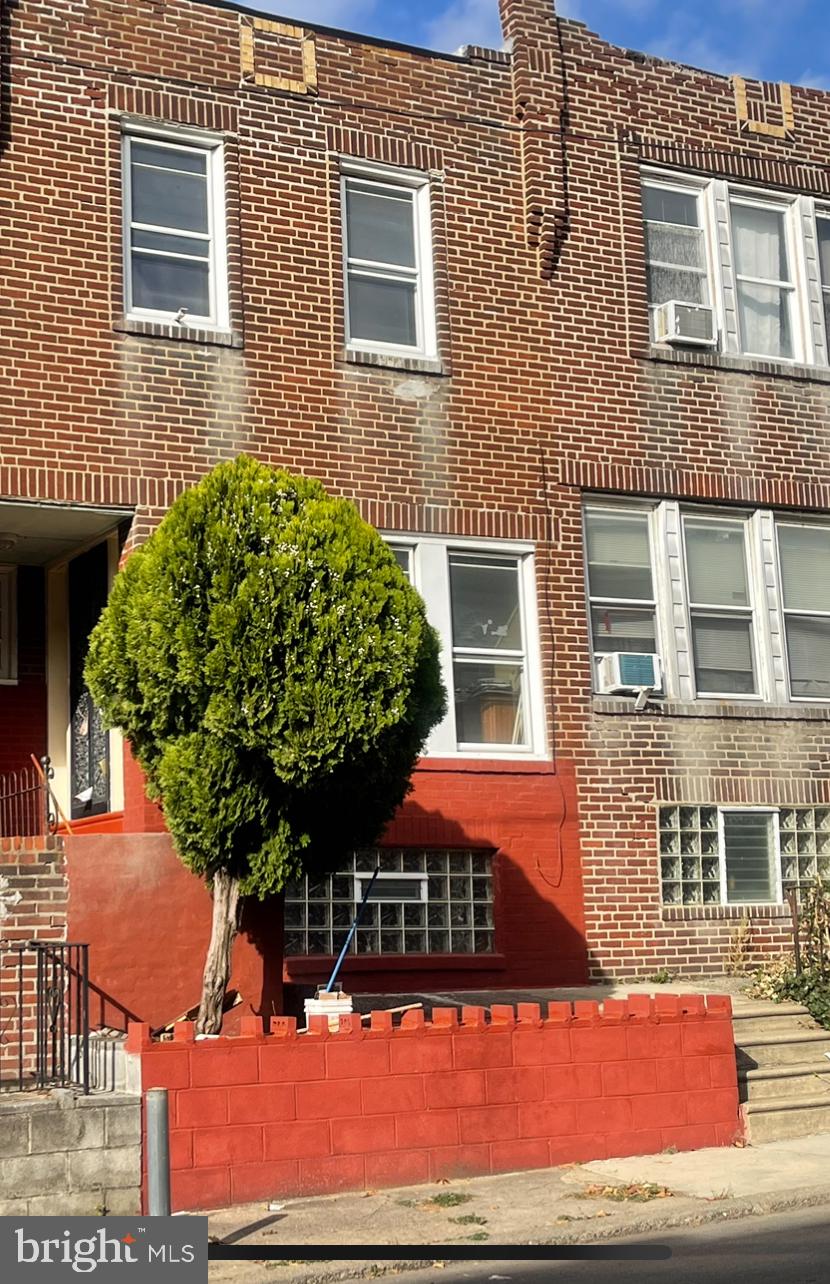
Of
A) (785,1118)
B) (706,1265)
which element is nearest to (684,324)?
(785,1118)

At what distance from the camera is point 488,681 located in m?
15.6

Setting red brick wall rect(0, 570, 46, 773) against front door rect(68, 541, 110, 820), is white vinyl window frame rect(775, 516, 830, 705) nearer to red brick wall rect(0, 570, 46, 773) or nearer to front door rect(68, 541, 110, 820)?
front door rect(68, 541, 110, 820)

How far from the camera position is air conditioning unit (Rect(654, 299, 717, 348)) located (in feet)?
55.0

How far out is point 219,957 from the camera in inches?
441

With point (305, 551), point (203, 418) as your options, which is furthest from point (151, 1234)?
point (203, 418)

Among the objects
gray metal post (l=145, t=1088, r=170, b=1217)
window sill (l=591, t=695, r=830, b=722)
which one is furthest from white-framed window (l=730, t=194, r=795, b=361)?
gray metal post (l=145, t=1088, r=170, b=1217)

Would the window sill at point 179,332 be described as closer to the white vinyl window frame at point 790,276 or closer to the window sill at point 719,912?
the white vinyl window frame at point 790,276

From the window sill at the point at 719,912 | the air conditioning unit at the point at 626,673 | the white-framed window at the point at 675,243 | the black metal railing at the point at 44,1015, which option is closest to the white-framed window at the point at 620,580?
the air conditioning unit at the point at 626,673

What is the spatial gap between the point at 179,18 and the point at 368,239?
98.2 inches

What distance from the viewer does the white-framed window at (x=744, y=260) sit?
17.2m

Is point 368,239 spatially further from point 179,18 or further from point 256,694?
point 256,694

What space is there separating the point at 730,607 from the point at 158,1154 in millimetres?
9994

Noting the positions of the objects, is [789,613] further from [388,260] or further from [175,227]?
[175,227]

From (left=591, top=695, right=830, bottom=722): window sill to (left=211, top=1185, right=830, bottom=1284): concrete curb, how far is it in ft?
19.2
